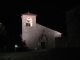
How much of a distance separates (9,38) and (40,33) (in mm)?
7786

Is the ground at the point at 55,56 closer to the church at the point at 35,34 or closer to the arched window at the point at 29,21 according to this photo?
the church at the point at 35,34

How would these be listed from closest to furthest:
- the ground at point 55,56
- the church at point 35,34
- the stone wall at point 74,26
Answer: the ground at point 55,56 < the stone wall at point 74,26 < the church at point 35,34

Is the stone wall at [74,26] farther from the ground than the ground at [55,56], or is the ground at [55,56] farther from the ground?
the stone wall at [74,26]

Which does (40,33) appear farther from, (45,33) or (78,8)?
(78,8)

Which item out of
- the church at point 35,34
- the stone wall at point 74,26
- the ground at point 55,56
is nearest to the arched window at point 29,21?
the church at point 35,34

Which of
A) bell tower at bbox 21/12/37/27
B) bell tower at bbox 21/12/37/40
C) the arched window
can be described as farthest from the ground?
the arched window

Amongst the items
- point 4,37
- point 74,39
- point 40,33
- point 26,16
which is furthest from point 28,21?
point 74,39

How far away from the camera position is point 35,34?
1700 inches

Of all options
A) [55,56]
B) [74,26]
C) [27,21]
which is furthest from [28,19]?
[55,56]

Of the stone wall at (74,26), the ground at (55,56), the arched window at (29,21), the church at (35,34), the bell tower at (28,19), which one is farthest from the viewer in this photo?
the arched window at (29,21)

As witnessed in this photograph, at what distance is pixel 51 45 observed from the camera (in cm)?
4328

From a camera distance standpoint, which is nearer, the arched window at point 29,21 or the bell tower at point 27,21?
the bell tower at point 27,21

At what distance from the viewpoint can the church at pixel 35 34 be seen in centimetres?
4269

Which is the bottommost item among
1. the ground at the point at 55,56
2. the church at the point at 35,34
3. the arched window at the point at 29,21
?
the ground at the point at 55,56
